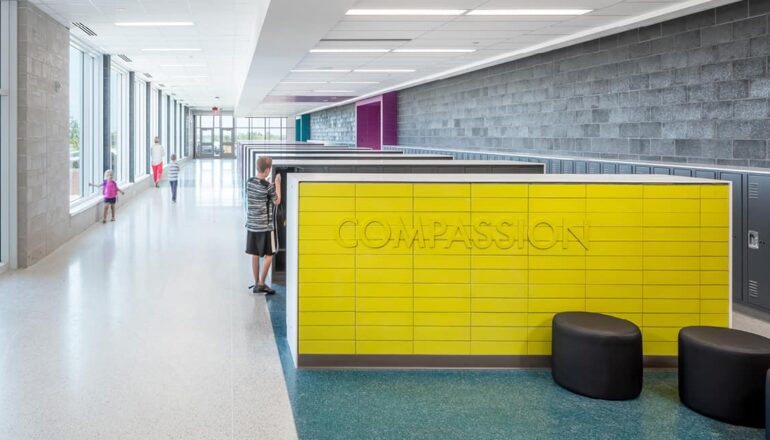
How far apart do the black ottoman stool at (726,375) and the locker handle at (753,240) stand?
10.3ft

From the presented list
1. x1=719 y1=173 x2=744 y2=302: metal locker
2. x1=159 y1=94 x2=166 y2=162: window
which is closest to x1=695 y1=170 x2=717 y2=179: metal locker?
x1=719 y1=173 x2=744 y2=302: metal locker

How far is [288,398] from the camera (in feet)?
15.7

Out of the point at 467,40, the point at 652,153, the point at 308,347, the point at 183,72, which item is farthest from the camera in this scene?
the point at 183,72

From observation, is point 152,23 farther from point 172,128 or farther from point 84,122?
point 172,128

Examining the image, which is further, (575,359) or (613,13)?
(613,13)

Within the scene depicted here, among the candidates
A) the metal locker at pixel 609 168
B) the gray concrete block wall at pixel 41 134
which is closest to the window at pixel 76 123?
the gray concrete block wall at pixel 41 134

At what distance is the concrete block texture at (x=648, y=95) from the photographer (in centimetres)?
791

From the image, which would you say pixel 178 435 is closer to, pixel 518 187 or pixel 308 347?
pixel 308 347

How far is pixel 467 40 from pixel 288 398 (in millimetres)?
8102

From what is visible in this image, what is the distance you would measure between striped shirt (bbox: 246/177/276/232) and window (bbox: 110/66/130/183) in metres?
12.2

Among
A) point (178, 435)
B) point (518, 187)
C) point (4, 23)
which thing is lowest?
point (178, 435)

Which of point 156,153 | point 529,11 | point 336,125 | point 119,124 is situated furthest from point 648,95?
point 336,125

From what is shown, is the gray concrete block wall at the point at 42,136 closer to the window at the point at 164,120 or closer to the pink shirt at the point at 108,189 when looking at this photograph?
the pink shirt at the point at 108,189

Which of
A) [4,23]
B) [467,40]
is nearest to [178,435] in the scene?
[4,23]
